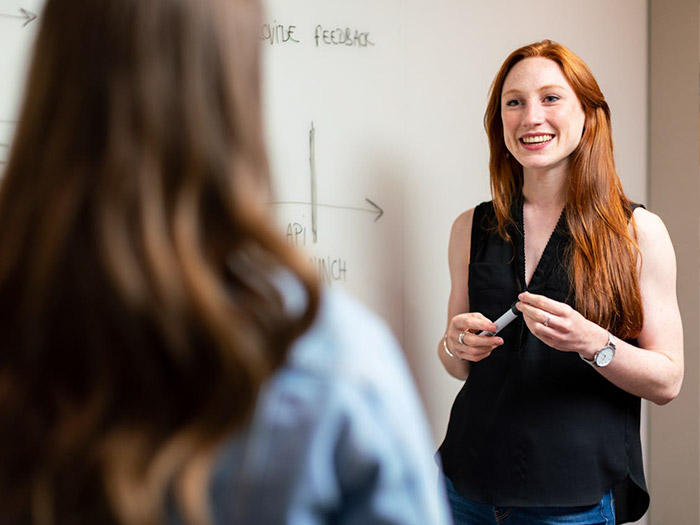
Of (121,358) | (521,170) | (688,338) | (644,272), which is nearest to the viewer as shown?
(121,358)

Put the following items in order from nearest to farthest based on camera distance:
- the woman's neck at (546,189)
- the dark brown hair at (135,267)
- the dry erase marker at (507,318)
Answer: the dark brown hair at (135,267) < the dry erase marker at (507,318) < the woman's neck at (546,189)

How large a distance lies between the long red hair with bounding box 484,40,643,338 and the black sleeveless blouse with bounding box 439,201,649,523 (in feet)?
0.12

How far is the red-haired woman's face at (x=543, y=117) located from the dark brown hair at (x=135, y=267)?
108cm

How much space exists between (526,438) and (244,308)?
107 cm

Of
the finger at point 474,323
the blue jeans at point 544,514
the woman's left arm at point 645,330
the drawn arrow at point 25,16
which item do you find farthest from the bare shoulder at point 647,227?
the drawn arrow at point 25,16

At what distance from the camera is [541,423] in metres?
1.44

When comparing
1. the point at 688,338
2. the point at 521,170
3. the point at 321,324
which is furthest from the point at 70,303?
the point at 688,338

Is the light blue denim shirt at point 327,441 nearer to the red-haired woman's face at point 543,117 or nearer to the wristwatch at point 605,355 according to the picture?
the wristwatch at point 605,355

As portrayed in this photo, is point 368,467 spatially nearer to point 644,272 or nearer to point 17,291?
point 17,291

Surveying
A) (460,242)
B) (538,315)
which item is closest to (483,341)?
(538,315)

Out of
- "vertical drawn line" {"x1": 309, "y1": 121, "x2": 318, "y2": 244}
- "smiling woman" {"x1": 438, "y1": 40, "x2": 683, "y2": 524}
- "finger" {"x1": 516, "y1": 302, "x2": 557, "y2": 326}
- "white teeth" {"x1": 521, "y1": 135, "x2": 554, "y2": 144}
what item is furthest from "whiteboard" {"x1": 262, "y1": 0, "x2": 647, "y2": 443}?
"finger" {"x1": 516, "y1": 302, "x2": 557, "y2": 326}

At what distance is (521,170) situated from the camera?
5.42 ft

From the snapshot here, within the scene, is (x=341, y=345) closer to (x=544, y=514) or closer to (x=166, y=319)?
(x=166, y=319)

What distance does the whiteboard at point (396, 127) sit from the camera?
5.24ft
